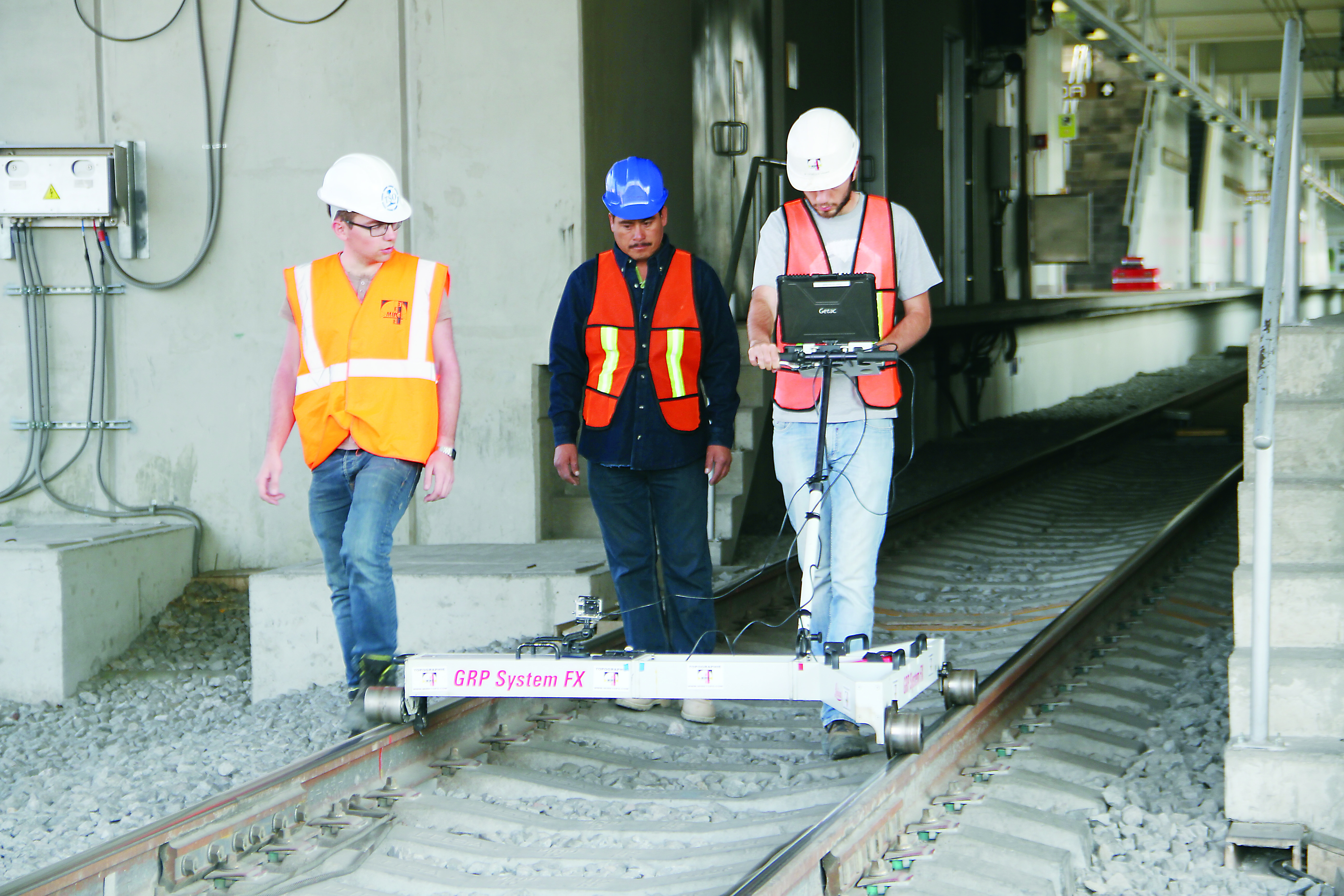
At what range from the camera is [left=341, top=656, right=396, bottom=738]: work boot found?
14.5ft

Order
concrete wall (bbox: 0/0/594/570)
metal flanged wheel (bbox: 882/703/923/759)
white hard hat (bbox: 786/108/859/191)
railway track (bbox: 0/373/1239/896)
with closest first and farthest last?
railway track (bbox: 0/373/1239/896)
metal flanged wheel (bbox: 882/703/923/759)
white hard hat (bbox: 786/108/859/191)
concrete wall (bbox: 0/0/594/570)

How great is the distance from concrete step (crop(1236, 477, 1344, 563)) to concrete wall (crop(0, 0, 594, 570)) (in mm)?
4259

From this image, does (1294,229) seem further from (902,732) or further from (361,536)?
(361,536)

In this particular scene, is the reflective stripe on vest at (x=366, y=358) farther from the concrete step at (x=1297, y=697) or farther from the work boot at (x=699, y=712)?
the concrete step at (x=1297, y=697)

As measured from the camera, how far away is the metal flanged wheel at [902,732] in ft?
12.8

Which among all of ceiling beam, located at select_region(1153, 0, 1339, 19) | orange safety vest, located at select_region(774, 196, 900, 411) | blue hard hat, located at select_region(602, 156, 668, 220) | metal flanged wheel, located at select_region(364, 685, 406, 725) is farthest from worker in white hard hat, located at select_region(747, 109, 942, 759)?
ceiling beam, located at select_region(1153, 0, 1339, 19)

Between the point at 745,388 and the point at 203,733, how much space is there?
3.76 m

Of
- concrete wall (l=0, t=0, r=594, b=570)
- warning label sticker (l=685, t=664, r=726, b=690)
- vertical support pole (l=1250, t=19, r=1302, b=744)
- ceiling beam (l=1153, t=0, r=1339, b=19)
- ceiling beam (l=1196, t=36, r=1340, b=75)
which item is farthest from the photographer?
ceiling beam (l=1196, t=36, r=1340, b=75)

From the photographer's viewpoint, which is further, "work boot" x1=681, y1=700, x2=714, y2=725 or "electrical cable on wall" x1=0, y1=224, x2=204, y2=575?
"electrical cable on wall" x1=0, y1=224, x2=204, y2=575

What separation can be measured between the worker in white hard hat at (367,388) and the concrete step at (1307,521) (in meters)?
2.55

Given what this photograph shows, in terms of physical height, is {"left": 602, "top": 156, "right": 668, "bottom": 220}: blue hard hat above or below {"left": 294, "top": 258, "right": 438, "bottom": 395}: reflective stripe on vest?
above

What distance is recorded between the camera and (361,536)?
14.5ft

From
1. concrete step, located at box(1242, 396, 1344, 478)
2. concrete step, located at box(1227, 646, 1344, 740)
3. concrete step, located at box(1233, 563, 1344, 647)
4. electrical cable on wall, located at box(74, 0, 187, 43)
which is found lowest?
concrete step, located at box(1227, 646, 1344, 740)

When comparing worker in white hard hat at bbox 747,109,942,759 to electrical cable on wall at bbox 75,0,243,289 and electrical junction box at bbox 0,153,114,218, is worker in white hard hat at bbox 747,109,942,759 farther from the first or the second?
electrical junction box at bbox 0,153,114,218
